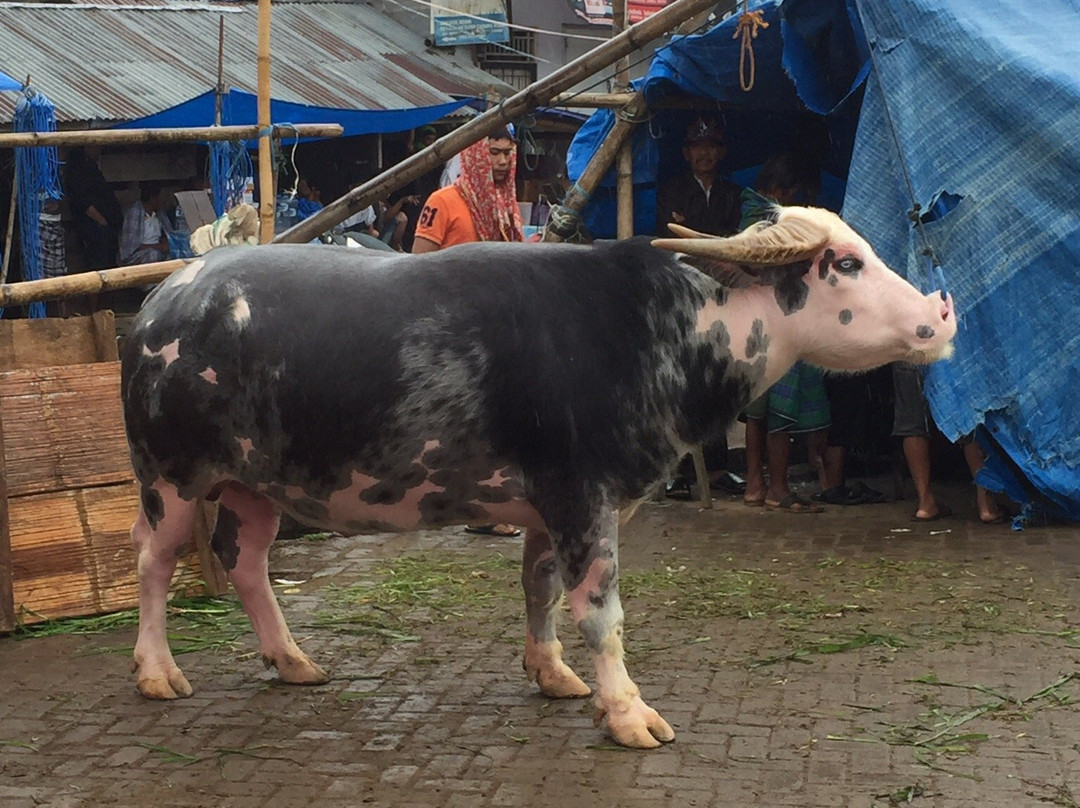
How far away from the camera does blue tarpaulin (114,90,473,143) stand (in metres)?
15.4

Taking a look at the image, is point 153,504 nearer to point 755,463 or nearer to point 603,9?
point 755,463

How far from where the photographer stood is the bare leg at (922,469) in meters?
8.51

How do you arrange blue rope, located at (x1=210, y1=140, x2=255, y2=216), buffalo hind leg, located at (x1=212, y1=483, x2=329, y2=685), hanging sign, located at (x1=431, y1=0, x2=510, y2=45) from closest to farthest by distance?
buffalo hind leg, located at (x1=212, y1=483, x2=329, y2=685)
blue rope, located at (x1=210, y1=140, x2=255, y2=216)
hanging sign, located at (x1=431, y1=0, x2=510, y2=45)

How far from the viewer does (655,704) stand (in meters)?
5.35

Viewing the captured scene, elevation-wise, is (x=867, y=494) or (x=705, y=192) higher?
(x=705, y=192)

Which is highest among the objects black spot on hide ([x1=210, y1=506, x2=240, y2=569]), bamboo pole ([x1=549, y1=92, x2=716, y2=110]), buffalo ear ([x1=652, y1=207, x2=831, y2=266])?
bamboo pole ([x1=549, y1=92, x2=716, y2=110])

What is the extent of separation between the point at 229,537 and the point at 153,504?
329 mm

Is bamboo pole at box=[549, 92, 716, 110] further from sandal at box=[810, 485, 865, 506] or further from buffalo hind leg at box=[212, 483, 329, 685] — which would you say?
buffalo hind leg at box=[212, 483, 329, 685]

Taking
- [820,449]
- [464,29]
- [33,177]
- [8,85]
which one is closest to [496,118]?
[820,449]

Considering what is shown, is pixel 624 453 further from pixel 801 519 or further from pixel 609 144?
pixel 609 144

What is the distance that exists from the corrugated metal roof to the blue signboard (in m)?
0.43

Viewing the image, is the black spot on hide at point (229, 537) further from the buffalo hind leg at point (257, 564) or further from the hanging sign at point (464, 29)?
the hanging sign at point (464, 29)

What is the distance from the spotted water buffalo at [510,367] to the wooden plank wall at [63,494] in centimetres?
133

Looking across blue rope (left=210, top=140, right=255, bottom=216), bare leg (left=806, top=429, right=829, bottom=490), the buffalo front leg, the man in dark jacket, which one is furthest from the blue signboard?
the buffalo front leg
